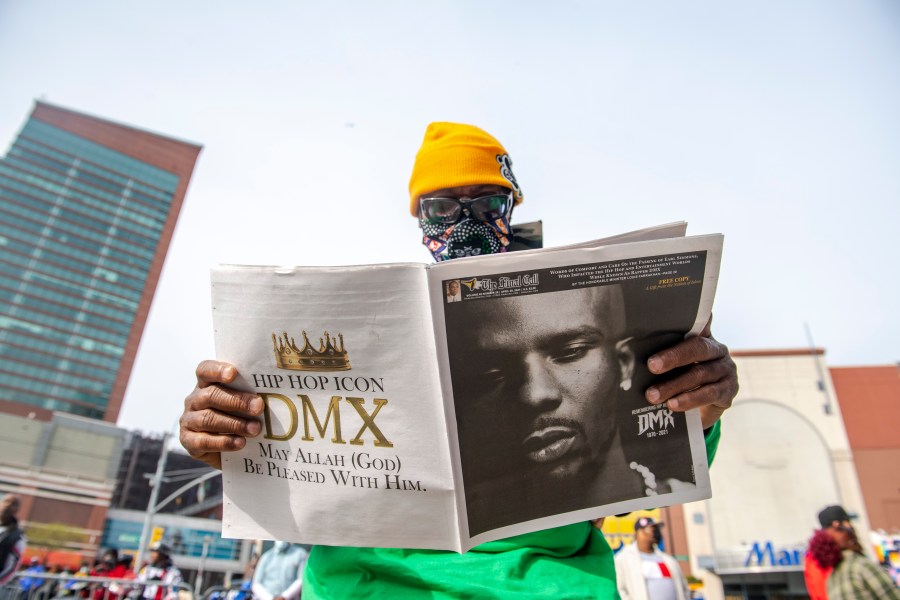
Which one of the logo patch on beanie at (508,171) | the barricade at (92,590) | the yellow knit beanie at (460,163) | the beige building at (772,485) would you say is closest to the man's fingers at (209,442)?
the yellow knit beanie at (460,163)

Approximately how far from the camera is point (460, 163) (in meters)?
1.90

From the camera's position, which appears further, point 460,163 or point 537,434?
point 460,163

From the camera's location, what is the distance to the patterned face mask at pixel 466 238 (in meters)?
1.82

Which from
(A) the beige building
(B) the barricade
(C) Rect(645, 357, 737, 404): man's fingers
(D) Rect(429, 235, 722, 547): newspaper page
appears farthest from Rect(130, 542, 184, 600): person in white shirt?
(A) the beige building

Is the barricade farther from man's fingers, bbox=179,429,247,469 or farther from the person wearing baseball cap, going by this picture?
the person wearing baseball cap

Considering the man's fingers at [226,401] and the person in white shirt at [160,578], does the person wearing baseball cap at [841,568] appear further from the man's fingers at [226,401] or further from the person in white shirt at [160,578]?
the person in white shirt at [160,578]

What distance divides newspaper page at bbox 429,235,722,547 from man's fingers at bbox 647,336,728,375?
30 millimetres

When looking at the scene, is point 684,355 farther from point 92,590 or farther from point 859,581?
point 92,590

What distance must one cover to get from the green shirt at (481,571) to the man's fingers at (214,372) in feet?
1.64

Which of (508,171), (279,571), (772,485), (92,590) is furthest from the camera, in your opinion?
(772,485)

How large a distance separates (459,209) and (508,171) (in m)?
0.28

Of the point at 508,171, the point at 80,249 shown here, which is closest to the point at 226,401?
the point at 508,171

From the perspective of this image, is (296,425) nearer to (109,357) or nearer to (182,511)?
(182,511)

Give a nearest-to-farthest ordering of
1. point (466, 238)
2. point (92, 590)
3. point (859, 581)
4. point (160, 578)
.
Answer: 1. point (466, 238)
2. point (859, 581)
3. point (92, 590)
4. point (160, 578)
